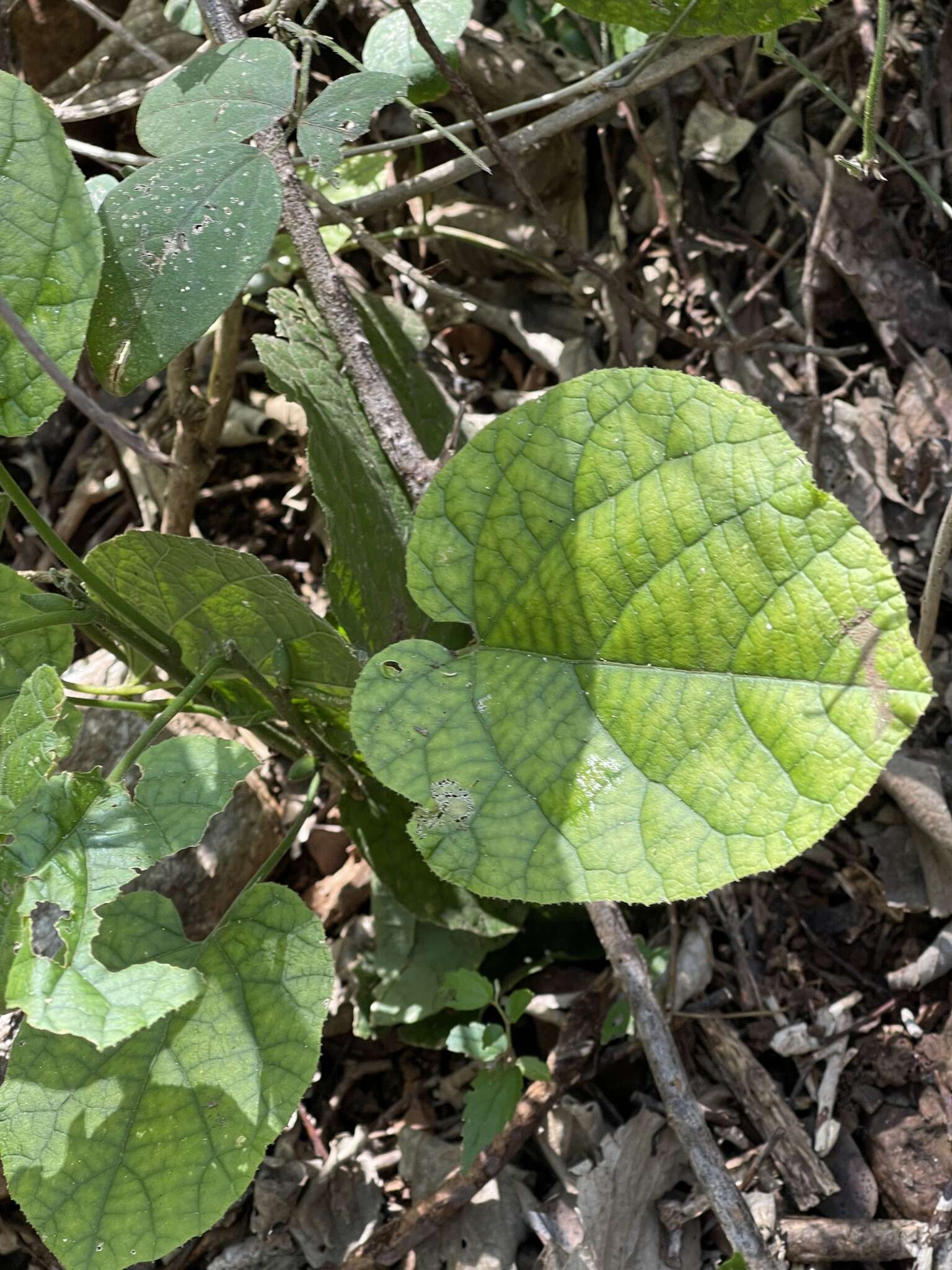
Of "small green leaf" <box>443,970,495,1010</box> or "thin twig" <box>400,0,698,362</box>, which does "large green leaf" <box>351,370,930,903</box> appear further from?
"thin twig" <box>400,0,698,362</box>

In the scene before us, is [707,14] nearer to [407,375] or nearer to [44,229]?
[407,375]

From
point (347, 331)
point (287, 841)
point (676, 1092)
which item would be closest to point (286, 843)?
point (287, 841)

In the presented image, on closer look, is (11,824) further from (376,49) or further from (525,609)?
(376,49)

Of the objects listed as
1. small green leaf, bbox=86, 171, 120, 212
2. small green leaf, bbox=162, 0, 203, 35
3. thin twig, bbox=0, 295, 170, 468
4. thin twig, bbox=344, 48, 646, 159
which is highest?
Answer: small green leaf, bbox=162, 0, 203, 35

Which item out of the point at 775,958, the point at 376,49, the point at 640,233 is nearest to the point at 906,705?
the point at 775,958

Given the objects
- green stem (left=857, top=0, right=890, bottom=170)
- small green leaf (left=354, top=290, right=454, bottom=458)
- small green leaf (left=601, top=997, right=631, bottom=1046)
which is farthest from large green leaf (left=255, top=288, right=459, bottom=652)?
green stem (left=857, top=0, right=890, bottom=170)

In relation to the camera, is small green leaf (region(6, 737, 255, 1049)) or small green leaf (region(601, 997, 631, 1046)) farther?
small green leaf (region(601, 997, 631, 1046))

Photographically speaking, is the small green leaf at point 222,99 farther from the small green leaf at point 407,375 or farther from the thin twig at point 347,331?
the small green leaf at point 407,375
